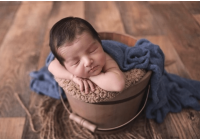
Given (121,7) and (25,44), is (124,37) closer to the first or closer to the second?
(25,44)

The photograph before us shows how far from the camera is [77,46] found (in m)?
0.69

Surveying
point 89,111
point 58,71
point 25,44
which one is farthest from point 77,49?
point 25,44

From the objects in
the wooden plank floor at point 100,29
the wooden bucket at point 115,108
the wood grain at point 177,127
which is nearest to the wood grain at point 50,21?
the wooden plank floor at point 100,29

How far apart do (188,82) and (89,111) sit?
1.94 ft

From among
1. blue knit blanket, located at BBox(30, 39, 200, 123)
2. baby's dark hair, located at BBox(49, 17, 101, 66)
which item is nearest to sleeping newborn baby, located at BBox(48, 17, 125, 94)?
baby's dark hair, located at BBox(49, 17, 101, 66)

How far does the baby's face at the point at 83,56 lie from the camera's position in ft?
2.27

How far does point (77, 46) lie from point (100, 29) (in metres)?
0.98

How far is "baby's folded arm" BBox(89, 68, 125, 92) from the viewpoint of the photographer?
2.40 feet

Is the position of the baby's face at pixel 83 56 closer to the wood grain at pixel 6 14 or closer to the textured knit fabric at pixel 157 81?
the textured knit fabric at pixel 157 81

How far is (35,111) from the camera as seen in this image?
44.0 inches

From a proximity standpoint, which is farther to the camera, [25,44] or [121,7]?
[121,7]

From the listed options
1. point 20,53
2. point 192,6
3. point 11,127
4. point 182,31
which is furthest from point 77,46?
point 192,6

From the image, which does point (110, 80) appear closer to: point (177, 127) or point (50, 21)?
point (177, 127)

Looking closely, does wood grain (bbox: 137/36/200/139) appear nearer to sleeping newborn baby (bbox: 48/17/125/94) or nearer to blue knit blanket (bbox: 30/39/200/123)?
blue knit blanket (bbox: 30/39/200/123)
